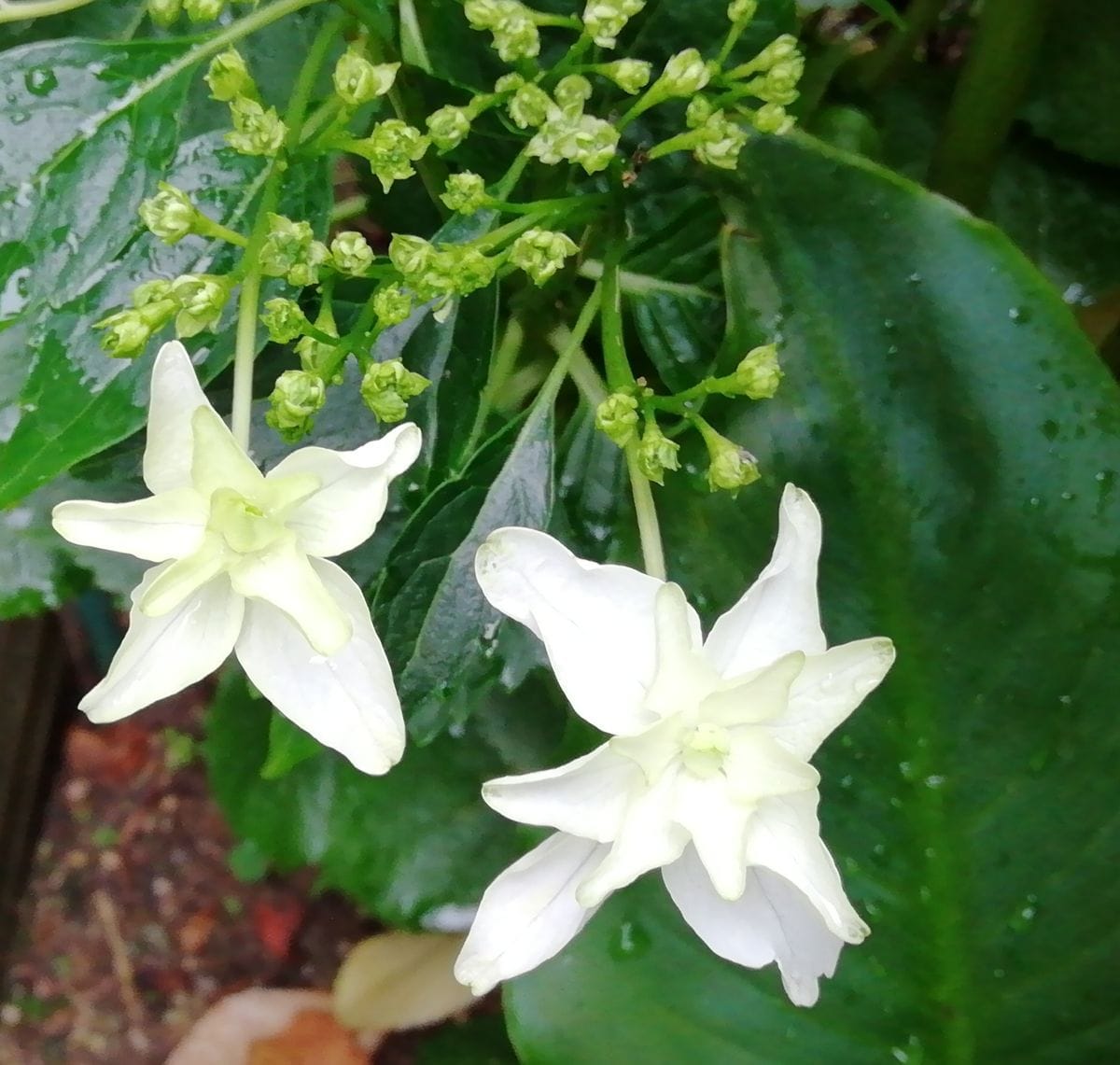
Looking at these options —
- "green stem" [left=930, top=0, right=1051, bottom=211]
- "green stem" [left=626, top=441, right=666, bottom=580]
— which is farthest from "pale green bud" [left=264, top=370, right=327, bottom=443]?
"green stem" [left=930, top=0, right=1051, bottom=211]

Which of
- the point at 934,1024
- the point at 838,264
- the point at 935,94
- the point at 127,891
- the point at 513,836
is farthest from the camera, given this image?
the point at 127,891

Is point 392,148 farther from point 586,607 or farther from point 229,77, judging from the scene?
point 586,607

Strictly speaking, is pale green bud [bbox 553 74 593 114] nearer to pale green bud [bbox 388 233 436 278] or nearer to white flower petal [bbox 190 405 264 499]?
pale green bud [bbox 388 233 436 278]

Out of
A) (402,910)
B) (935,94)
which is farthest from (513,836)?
(935,94)

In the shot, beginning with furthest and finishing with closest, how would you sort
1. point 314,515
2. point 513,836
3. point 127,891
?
point 127,891 → point 513,836 → point 314,515

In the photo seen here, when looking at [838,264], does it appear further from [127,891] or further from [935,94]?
[127,891]

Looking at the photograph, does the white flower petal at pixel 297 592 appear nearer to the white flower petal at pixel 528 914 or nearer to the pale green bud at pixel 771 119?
the white flower petal at pixel 528 914
